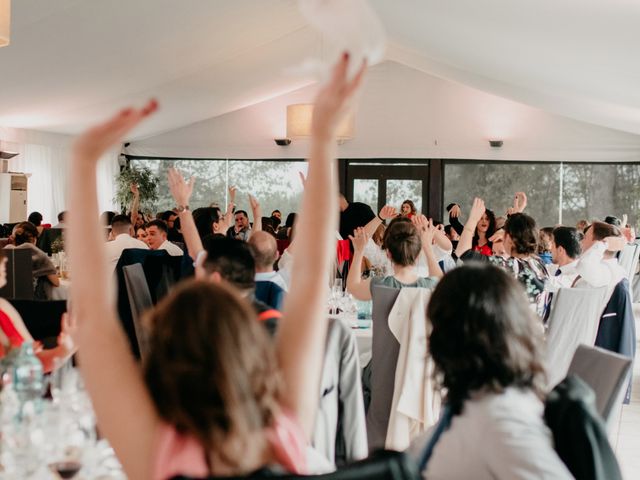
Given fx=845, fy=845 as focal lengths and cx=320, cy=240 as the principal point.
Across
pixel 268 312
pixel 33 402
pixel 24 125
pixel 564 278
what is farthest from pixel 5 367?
pixel 24 125

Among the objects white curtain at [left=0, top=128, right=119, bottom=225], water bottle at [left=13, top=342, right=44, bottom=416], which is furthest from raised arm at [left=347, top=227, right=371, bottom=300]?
white curtain at [left=0, top=128, right=119, bottom=225]

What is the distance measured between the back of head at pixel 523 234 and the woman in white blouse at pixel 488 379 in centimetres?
366

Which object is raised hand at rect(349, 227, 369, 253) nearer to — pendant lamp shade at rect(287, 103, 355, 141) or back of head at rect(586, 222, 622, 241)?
back of head at rect(586, 222, 622, 241)

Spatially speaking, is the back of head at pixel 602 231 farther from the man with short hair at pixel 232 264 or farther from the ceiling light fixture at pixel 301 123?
the ceiling light fixture at pixel 301 123

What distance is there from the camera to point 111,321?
4.07ft

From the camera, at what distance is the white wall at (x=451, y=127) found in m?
15.4

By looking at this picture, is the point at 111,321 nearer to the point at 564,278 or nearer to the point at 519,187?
the point at 564,278

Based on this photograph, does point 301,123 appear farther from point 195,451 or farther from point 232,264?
point 195,451

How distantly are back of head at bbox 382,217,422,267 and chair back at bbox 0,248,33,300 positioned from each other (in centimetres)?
278

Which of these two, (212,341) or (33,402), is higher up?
(212,341)

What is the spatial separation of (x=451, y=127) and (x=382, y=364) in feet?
40.1

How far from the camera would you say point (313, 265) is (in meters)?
1.35

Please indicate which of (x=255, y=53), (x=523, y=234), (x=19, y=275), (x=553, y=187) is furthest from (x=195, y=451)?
(x=553, y=187)

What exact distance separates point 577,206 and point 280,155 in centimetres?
575
